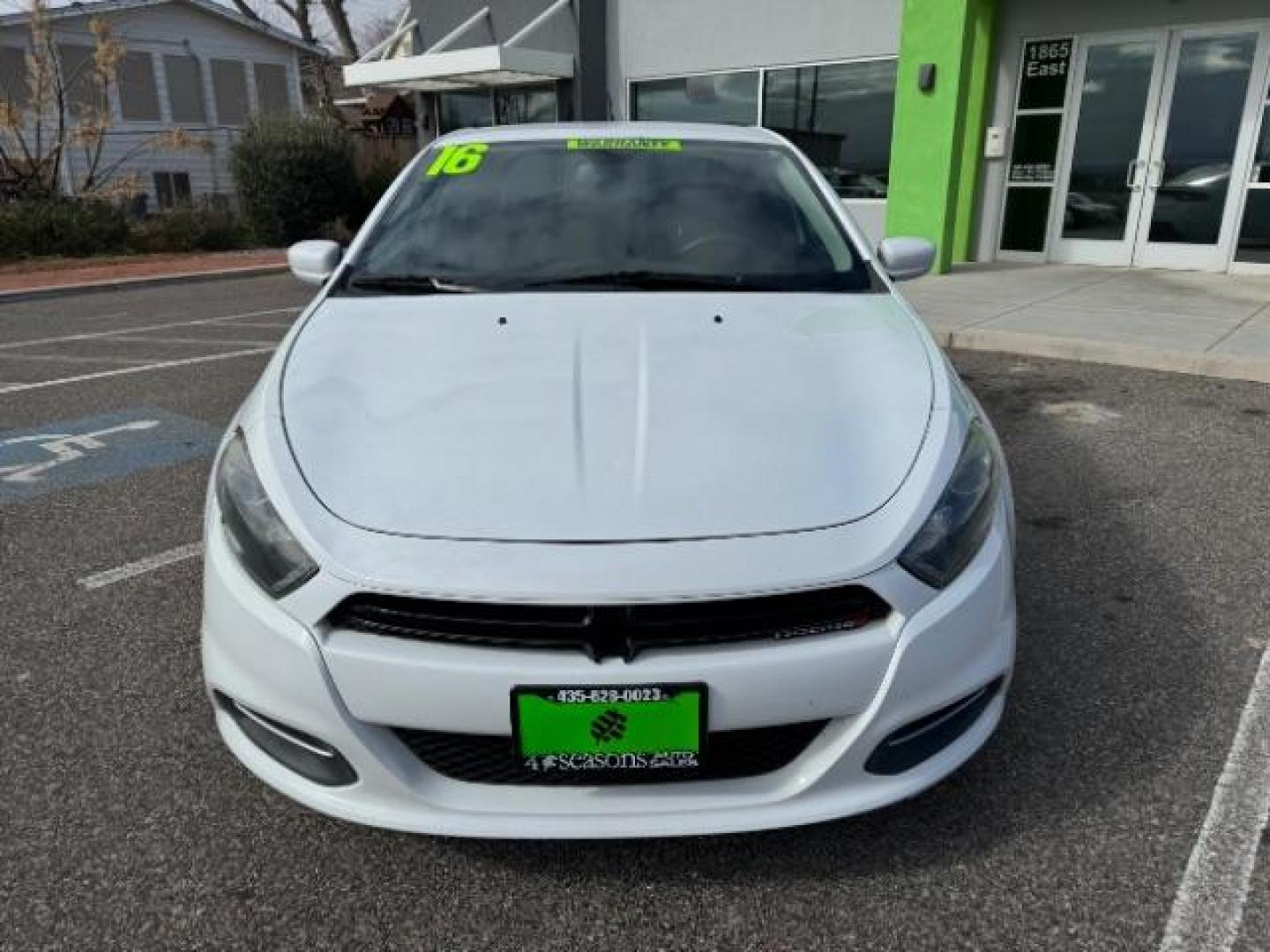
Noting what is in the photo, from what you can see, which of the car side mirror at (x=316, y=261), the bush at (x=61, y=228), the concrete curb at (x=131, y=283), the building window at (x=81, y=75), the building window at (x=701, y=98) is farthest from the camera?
the building window at (x=81, y=75)

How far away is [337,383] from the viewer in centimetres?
217

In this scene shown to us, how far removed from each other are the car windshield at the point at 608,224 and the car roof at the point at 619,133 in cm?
5

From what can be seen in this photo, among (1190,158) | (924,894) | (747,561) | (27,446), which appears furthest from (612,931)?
(1190,158)

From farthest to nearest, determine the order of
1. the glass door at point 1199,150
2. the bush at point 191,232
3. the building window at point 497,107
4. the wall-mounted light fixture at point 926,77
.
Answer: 1. the building window at point 497,107
2. the bush at point 191,232
3. the wall-mounted light fixture at point 926,77
4. the glass door at point 1199,150

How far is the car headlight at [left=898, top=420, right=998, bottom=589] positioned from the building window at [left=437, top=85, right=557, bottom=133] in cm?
1532

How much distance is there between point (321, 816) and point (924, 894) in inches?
50.3

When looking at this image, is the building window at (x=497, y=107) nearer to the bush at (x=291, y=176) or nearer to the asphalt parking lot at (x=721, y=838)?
the bush at (x=291, y=176)

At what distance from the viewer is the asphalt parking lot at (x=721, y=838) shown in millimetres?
1771

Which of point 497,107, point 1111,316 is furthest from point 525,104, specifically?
point 1111,316

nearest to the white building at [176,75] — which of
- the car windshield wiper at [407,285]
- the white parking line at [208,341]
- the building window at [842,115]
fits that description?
the building window at [842,115]

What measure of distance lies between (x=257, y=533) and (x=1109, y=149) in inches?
437

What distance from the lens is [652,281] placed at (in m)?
2.69

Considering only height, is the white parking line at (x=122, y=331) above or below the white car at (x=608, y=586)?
below

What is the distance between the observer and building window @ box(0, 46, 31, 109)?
23.9 meters
